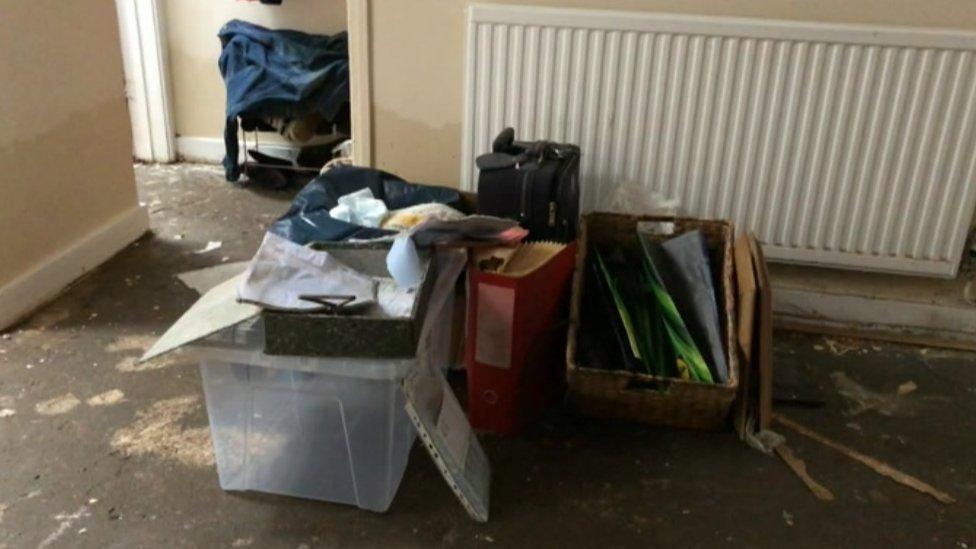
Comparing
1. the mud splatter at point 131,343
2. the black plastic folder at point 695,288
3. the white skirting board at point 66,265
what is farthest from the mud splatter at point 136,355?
the black plastic folder at point 695,288

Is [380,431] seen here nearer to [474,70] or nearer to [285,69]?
[474,70]

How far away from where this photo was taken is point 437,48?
2.52 metres

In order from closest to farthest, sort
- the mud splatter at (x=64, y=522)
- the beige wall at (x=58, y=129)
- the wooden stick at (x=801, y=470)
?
the mud splatter at (x=64, y=522) → the wooden stick at (x=801, y=470) → the beige wall at (x=58, y=129)

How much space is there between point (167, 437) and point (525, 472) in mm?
829

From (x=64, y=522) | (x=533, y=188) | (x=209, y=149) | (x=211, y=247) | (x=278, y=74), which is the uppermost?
(x=278, y=74)

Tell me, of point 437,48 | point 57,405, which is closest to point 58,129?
point 57,405

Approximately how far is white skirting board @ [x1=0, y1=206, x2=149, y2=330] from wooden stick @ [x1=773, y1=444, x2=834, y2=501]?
2125 millimetres

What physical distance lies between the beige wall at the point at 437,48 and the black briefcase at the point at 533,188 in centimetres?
42

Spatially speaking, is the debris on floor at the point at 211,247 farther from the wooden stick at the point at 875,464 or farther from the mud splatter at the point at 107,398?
the wooden stick at the point at 875,464

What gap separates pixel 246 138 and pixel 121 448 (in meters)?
2.35

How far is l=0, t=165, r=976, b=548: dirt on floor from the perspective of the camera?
165cm

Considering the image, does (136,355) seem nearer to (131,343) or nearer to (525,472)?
(131,343)

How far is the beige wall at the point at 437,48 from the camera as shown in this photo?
2.27m

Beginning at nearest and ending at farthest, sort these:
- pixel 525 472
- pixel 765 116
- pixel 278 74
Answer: pixel 525 472 < pixel 765 116 < pixel 278 74
